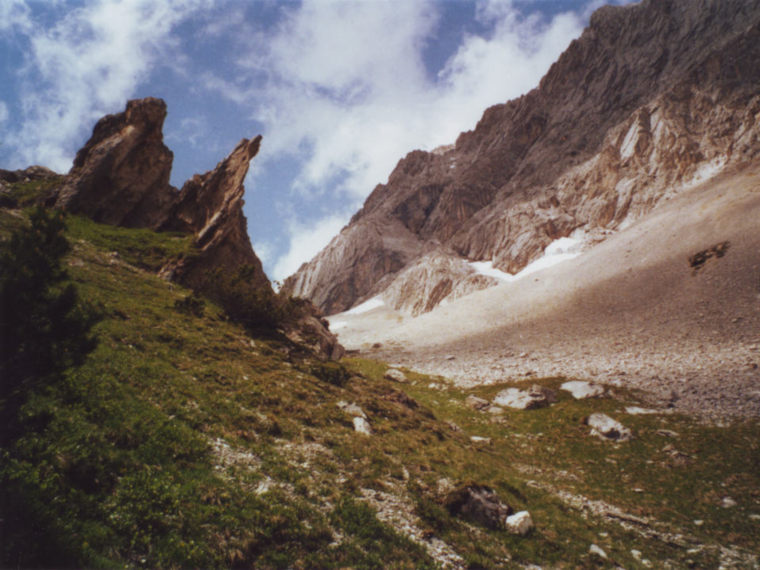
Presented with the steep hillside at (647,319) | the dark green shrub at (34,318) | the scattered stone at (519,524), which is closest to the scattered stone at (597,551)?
the scattered stone at (519,524)

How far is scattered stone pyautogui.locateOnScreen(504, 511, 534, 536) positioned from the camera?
9812mm

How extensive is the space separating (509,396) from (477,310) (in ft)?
136

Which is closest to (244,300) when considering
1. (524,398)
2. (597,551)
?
(524,398)

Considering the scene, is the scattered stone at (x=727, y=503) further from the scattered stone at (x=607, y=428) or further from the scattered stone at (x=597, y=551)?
the scattered stone at (x=597, y=551)

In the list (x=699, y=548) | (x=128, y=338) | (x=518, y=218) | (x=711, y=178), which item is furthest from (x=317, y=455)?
(x=518, y=218)

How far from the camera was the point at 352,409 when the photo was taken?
16391 millimetres

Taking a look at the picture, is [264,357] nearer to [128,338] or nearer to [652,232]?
[128,338]

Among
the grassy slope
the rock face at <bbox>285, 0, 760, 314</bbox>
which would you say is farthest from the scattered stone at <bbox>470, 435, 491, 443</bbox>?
the rock face at <bbox>285, 0, 760, 314</bbox>

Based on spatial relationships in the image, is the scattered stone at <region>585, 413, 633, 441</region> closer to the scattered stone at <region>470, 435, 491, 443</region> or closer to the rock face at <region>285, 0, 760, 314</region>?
the scattered stone at <region>470, 435, 491, 443</region>

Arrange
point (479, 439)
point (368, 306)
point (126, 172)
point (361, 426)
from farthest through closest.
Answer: point (368, 306), point (126, 172), point (479, 439), point (361, 426)

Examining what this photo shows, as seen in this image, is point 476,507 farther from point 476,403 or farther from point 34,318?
point 476,403

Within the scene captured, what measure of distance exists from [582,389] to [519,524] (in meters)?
19.4

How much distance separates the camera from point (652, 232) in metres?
62.4

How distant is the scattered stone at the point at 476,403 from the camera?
25.8 m
